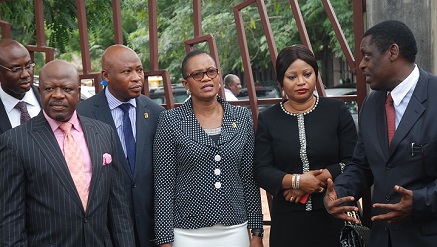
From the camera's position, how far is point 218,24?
17.1 metres

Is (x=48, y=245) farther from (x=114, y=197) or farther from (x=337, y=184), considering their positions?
(x=337, y=184)

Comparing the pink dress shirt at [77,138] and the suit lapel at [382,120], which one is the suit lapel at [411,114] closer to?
the suit lapel at [382,120]

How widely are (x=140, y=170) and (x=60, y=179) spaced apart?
72 cm

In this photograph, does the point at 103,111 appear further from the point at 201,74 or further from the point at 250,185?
the point at 250,185

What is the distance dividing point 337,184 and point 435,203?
631 millimetres

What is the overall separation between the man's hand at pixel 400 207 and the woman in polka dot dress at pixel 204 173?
3.67 ft

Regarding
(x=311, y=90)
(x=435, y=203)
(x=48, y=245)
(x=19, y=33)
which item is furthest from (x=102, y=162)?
(x=19, y=33)

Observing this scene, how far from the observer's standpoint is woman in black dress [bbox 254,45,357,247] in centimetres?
445

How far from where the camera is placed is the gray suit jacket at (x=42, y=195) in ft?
13.2

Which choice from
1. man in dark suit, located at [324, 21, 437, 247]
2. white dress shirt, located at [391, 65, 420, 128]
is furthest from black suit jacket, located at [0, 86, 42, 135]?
white dress shirt, located at [391, 65, 420, 128]

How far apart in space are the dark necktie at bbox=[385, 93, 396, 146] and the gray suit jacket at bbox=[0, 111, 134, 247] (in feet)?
5.30

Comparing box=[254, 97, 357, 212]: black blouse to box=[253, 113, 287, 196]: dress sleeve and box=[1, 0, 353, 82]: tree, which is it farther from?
box=[1, 0, 353, 82]: tree

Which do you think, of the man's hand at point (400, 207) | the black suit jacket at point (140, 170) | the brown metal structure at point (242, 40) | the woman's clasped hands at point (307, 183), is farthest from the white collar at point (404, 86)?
the black suit jacket at point (140, 170)

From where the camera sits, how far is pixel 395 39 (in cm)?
393
